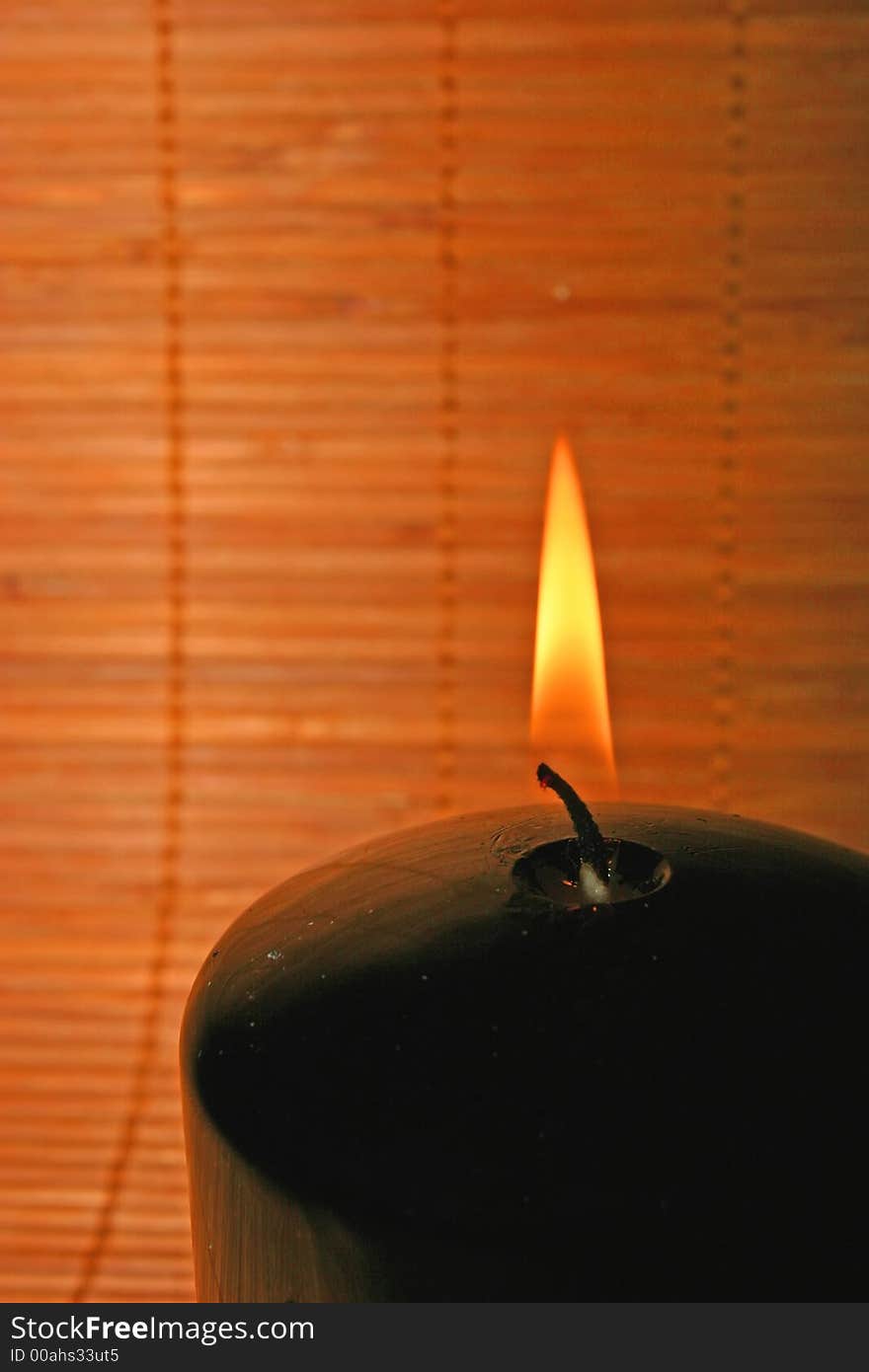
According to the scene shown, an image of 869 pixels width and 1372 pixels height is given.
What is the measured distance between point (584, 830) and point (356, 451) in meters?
0.62

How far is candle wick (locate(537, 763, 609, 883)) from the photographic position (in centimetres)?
33

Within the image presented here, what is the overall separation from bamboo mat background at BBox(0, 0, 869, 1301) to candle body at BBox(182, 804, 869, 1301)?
0.59 metres

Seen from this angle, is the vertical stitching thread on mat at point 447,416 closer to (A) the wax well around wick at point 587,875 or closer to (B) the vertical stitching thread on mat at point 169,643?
(B) the vertical stitching thread on mat at point 169,643

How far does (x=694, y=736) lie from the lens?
2.99 feet

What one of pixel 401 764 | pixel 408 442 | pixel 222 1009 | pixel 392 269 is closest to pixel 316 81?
pixel 392 269

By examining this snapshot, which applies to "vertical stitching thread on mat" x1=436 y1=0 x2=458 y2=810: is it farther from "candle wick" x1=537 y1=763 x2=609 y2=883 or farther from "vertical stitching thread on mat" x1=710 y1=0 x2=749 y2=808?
"candle wick" x1=537 y1=763 x2=609 y2=883

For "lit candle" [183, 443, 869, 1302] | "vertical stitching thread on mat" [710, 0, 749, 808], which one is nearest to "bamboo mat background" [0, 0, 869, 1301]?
"vertical stitching thread on mat" [710, 0, 749, 808]

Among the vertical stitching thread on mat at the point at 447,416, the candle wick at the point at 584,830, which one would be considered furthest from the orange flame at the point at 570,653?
the vertical stitching thread on mat at the point at 447,416

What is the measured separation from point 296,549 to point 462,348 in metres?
0.19

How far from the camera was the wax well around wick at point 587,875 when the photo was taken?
1.03ft

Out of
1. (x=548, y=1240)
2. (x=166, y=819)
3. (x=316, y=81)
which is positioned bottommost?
(x=166, y=819)

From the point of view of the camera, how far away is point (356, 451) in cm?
90

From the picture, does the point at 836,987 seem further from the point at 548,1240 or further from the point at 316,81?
the point at 316,81

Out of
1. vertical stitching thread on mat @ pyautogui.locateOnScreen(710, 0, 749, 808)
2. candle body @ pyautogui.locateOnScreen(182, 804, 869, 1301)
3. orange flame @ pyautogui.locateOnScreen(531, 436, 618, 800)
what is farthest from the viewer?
vertical stitching thread on mat @ pyautogui.locateOnScreen(710, 0, 749, 808)
